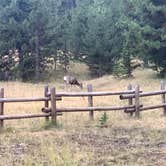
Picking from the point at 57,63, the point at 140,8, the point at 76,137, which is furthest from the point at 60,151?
the point at 57,63

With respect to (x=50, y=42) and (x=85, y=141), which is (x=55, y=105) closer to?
(x=85, y=141)

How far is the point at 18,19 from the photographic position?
4550 cm

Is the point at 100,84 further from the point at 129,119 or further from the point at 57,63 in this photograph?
the point at 129,119

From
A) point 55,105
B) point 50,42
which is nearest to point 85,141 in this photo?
point 55,105

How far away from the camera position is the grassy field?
388 inches

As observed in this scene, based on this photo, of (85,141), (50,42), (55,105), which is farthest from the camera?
(50,42)

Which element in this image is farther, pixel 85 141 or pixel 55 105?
pixel 55 105

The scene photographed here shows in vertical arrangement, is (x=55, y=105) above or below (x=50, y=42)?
below

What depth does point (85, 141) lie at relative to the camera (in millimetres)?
11977

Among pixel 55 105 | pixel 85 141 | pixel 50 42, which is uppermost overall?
pixel 50 42

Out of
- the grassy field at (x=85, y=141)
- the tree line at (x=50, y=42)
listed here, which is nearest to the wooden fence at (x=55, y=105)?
the grassy field at (x=85, y=141)

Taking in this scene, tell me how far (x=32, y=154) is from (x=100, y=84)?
1107 inches

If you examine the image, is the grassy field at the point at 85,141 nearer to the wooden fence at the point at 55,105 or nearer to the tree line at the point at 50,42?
the wooden fence at the point at 55,105

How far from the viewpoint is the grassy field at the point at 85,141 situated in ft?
32.3
